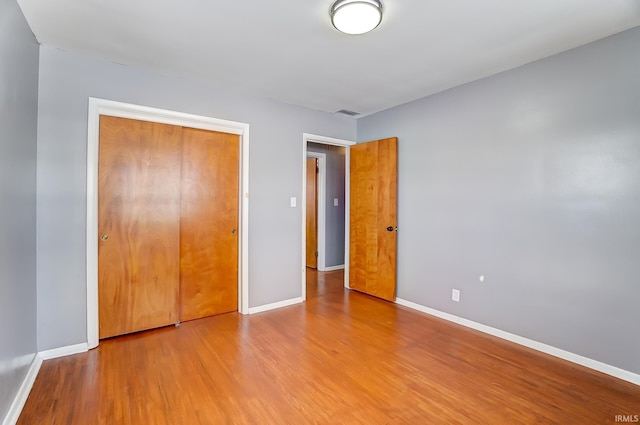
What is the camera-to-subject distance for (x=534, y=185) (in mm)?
2627

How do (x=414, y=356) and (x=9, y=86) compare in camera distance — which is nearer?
(x=9, y=86)

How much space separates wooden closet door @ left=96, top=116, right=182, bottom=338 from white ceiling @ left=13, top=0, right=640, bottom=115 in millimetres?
696

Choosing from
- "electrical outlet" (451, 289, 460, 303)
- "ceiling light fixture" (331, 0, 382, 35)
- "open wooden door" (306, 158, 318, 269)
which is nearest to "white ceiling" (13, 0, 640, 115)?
"ceiling light fixture" (331, 0, 382, 35)

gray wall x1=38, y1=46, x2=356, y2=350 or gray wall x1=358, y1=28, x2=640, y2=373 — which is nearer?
gray wall x1=358, y1=28, x2=640, y2=373

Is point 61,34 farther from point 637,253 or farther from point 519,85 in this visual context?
point 637,253

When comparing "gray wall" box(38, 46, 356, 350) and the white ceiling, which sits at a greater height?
the white ceiling

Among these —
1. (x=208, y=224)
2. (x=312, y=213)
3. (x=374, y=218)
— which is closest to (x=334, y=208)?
(x=312, y=213)

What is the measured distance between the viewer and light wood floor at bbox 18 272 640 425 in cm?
178

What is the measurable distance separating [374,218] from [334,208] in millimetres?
1717

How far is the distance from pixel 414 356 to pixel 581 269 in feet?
4.90

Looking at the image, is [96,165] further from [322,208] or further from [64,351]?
[322,208]

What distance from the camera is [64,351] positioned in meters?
2.45

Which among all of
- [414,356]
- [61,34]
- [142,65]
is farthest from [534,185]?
[61,34]

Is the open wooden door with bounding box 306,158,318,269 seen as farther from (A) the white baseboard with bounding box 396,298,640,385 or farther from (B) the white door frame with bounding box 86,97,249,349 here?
(A) the white baseboard with bounding box 396,298,640,385
